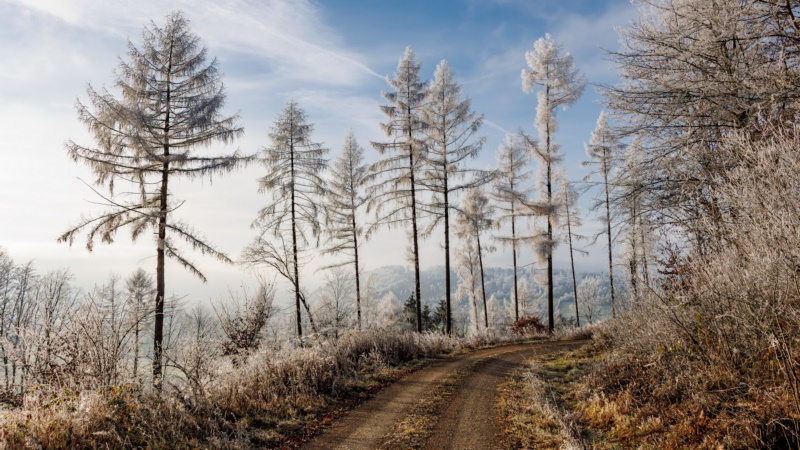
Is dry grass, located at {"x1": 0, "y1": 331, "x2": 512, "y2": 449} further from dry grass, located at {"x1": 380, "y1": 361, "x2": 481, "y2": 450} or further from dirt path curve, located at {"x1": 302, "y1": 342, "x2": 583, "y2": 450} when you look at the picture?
dry grass, located at {"x1": 380, "y1": 361, "x2": 481, "y2": 450}

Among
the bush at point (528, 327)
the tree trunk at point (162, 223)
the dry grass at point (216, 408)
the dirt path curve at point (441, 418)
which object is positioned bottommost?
the bush at point (528, 327)

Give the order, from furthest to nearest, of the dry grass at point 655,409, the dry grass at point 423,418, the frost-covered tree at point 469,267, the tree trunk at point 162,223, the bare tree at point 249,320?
the frost-covered tree at point 469,267, the tree trunk at point 162,223, the bare tree at point 249,320, the dry grass at point 423,418, the dry grass at point 655,409

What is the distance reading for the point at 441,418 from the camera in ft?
23.8

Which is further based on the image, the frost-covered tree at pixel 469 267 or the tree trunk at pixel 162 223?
the frost-covered tree at pixel 469 267

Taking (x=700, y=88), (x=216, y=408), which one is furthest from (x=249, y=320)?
(x=700, y=88)

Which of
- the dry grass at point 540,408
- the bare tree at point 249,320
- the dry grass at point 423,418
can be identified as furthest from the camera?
the bare tree at point 249,320

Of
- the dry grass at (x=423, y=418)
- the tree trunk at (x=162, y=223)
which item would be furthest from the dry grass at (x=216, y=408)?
the tree trunk at (x=162, y=223)

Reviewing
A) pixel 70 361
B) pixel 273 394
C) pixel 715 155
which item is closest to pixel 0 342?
pixel 70 361

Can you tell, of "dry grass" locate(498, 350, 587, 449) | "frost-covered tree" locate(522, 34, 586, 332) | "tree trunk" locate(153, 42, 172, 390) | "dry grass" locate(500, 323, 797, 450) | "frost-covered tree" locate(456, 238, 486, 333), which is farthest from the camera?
"frost-covered tree" locate(456, 238, 486, 333)

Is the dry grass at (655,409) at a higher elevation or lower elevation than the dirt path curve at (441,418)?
higher

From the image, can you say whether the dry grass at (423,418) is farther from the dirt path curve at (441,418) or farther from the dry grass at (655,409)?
the dry grass at (655,409)

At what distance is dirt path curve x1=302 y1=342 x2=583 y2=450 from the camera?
627 centimetres

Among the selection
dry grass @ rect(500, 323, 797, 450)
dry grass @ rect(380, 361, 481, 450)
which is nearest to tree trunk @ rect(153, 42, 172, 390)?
dry grass @ rect(380, 361, 481, 450)

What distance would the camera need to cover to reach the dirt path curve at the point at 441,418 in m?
6.27
